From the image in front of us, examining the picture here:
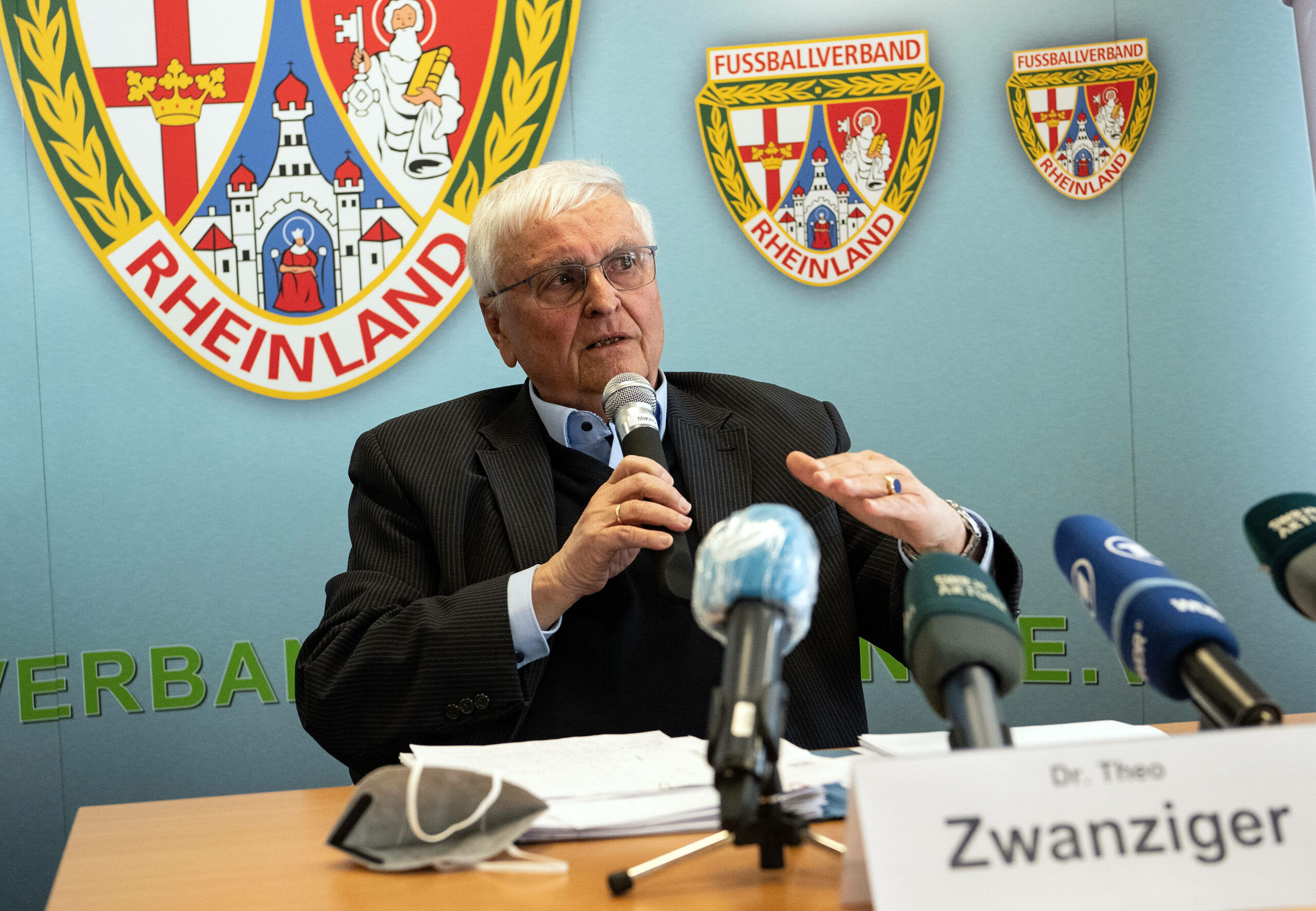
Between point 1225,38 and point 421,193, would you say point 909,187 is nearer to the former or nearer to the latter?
point 1225,38

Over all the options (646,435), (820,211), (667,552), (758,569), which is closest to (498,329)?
(646,435)

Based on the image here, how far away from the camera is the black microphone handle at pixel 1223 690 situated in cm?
75

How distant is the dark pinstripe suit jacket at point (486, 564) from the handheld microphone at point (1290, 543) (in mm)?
642

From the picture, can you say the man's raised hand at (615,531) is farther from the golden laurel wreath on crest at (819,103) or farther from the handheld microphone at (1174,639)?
the golden laurel wreath on crest at (819,103)

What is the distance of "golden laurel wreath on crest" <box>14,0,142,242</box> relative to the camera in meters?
2.71

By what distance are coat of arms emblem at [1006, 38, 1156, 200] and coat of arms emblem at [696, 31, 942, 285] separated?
0.24 metres

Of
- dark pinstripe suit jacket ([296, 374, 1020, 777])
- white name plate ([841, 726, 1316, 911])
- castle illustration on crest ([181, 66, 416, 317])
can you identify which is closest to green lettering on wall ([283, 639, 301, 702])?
castle illustration on crest ([181, 66, 416, 317])

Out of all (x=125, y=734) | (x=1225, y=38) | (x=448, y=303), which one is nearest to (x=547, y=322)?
(x=448, y=303)

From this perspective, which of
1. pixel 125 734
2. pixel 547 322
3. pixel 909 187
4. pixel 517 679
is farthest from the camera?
pixel 909 187

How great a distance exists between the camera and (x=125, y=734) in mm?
2730

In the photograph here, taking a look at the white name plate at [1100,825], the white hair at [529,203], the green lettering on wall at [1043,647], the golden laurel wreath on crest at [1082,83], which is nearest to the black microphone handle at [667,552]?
the white hair at [529,203]

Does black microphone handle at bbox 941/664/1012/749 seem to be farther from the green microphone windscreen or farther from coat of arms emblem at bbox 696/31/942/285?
coat of arms emblem at bbox 696/31/942/285

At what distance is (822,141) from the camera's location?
2.91 m

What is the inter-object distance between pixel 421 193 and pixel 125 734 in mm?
1530
